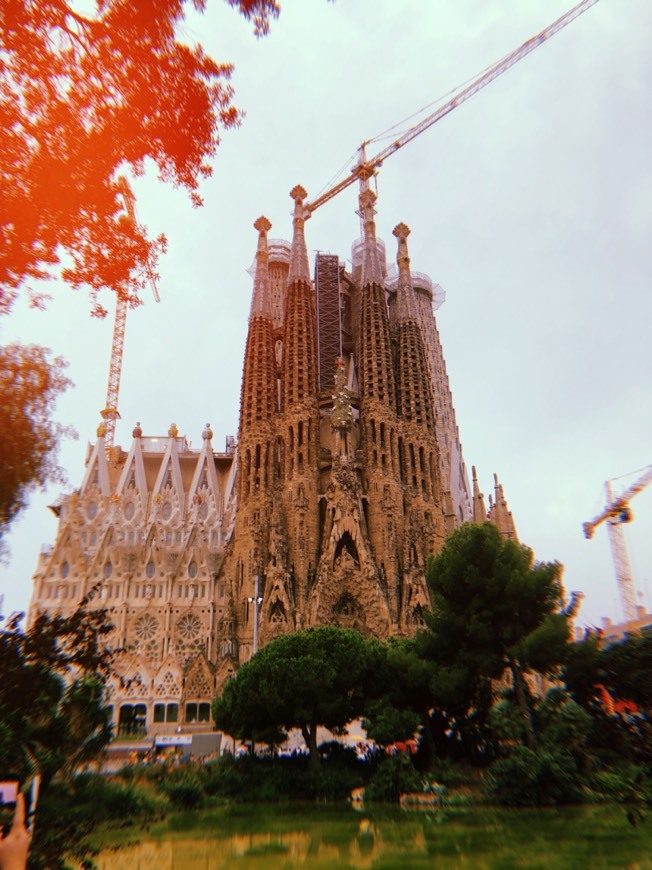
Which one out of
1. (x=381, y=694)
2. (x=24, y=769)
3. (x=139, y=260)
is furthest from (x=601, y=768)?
(x=139, y=260)

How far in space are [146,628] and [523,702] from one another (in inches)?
980

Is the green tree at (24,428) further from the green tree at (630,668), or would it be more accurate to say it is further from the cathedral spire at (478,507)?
the cathedral spire at (478,507)

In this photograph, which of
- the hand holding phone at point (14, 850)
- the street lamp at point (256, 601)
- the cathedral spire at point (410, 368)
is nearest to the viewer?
the hand holding phone at point (14, 850)

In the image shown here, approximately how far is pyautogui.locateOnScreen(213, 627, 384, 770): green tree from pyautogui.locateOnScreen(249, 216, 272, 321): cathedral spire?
24683mm

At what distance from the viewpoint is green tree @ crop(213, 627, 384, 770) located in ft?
60.6

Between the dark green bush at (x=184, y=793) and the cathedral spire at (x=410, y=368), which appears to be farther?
the cathedral spire at (x=410, y=368)

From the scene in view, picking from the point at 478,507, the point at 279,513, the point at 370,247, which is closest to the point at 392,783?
the point at 279,513

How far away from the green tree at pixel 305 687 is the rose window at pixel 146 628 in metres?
16.5

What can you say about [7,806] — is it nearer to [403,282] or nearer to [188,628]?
[188,628]

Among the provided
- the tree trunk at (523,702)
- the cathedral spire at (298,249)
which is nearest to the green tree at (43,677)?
the tree trunk at (523,702)

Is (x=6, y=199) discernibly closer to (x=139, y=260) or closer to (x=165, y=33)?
(x=139, y=260)

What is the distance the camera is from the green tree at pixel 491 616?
1717 cm

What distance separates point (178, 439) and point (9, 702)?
42.5m

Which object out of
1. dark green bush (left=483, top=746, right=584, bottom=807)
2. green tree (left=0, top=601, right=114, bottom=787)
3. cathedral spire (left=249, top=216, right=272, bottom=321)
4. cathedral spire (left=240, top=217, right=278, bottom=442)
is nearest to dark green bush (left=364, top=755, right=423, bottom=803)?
dark green bush (left=483, top=746, right=584, bottom=807)
